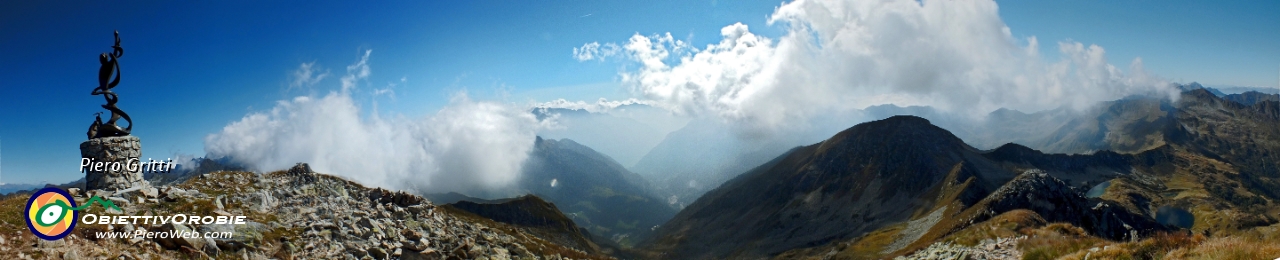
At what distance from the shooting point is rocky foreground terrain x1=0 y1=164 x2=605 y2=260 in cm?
2012

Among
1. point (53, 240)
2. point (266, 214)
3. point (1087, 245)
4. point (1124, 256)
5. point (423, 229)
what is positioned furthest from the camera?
point (423, 229)

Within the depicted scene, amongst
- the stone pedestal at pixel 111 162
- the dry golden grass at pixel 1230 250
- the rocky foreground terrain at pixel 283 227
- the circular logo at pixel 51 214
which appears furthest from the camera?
the stone pedestal at pixel 111 162

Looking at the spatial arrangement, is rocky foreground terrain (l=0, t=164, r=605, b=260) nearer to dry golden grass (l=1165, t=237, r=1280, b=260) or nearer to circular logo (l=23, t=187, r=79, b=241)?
circular logo (l=23, t=187, r=79, b=241)

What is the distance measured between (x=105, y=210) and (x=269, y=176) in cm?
1840

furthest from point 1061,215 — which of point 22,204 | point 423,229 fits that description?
point 22,204

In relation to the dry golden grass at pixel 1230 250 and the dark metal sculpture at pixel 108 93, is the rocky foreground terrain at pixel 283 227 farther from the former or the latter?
the dry golden grass at pixel 1230 250

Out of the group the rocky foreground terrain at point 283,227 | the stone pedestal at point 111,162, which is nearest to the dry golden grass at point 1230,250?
the rocky foreground terrain at point 283,227

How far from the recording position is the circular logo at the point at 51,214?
18.9 metres

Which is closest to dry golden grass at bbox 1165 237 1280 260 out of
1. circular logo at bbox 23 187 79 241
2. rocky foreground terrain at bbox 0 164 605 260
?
rocky foreground terrain at bbox 0 164 605 260

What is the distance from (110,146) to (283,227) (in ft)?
30.2

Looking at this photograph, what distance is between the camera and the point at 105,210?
23.1m

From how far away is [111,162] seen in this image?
25.9 metres

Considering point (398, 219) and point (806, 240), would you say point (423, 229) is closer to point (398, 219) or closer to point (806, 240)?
point (398, 219)

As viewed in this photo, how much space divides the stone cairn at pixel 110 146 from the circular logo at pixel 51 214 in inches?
205
